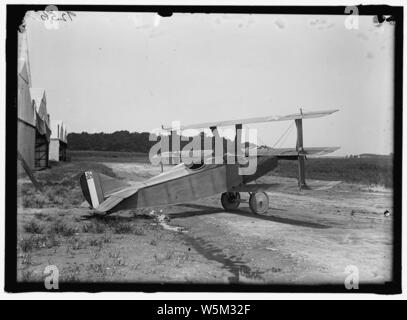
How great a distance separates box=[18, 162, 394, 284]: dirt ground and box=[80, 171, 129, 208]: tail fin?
0.48 metres

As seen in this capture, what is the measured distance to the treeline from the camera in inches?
406

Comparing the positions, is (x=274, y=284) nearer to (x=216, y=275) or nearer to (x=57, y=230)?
(x=216, y=275)

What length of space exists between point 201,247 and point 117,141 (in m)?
6.30

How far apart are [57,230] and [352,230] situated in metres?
7.28

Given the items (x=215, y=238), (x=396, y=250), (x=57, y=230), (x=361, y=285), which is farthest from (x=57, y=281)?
(x=396, y=250)

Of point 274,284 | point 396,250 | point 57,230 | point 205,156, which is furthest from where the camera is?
point 205,156

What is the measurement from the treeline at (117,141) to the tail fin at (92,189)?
1.17m

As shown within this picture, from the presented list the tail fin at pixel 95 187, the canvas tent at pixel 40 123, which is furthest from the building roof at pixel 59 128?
the tail fin at pixel 95 187

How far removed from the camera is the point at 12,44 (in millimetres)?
6266

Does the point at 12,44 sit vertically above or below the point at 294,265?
above

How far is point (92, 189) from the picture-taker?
9133 millimetres

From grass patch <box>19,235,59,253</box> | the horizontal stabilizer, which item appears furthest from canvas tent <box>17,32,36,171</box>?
the horizontal stabilizer

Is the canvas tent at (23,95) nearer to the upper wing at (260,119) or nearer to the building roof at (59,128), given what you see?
the building roof at (59,128)

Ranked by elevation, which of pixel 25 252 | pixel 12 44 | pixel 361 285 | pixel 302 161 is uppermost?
pixel 12 44
